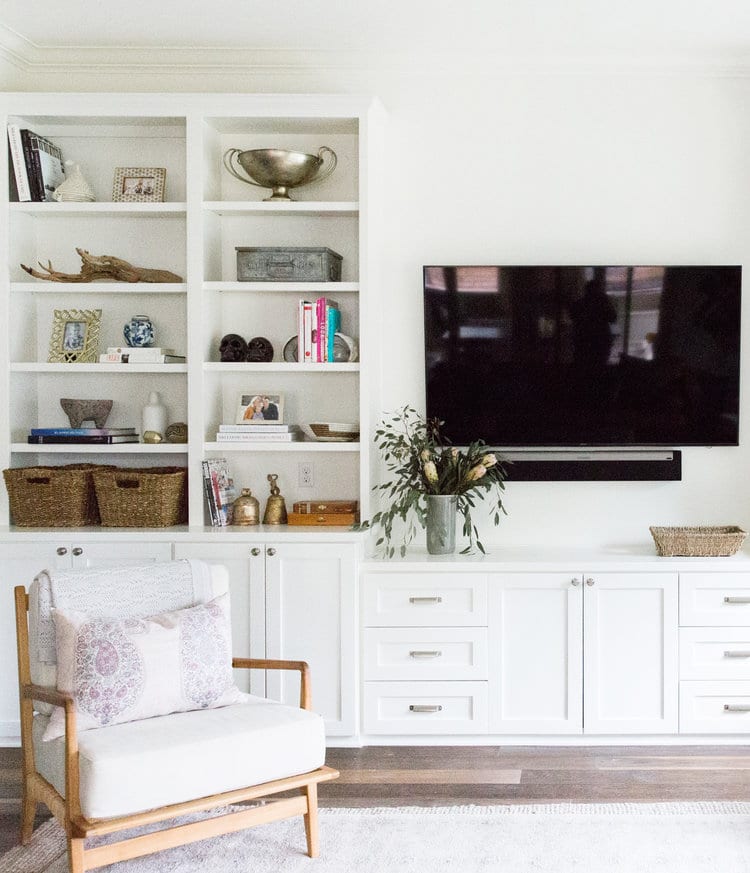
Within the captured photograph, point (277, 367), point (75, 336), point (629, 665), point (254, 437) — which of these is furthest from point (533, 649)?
point (75, 336)

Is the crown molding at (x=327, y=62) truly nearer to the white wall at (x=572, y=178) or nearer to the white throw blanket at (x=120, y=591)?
the white wall at (x=572, y=178)

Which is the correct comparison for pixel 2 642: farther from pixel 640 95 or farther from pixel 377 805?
pixel 640 95

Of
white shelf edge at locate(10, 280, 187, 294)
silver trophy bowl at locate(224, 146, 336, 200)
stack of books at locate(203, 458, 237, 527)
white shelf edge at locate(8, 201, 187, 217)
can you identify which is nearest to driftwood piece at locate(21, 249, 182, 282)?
white shelf edge at locate(10, 280, 187, 294)

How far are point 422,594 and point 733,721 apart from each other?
1.28m

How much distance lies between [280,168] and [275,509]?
138cm

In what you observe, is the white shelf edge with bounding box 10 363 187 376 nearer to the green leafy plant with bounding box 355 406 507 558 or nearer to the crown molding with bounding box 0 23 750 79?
the green leafy plant with bounding box 355 406 507 558

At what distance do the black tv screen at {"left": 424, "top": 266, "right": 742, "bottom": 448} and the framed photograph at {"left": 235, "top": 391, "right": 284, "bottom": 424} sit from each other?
63 centimetres

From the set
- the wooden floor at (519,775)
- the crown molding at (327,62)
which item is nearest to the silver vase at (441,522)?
the wooden floor at (519,775)

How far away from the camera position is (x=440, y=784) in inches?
142

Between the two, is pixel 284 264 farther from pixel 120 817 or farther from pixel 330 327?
pixel 120 817

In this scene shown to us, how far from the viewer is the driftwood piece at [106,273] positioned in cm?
422

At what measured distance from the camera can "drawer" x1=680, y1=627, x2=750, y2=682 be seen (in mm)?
3963

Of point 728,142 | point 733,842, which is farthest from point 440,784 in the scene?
point 728,142

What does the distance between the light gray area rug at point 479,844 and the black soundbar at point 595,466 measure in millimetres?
1427
